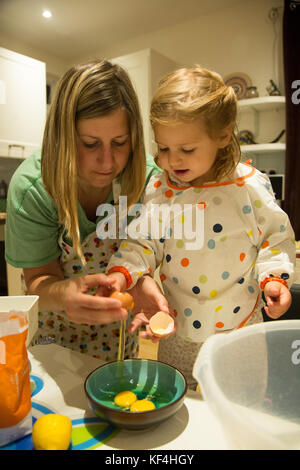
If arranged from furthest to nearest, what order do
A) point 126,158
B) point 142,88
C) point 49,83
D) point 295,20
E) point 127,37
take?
point 49,83
point 127,37
point 142,88
point 295,20
point 126,158

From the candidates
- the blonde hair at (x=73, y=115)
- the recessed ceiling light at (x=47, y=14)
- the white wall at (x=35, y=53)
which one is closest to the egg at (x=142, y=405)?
the blonde hair at (x=73, y=115)

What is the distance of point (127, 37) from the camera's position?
159 inches

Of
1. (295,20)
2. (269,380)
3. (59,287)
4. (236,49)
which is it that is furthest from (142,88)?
(269,380)

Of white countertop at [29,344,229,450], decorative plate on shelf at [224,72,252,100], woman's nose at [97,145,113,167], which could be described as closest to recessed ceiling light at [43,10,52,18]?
decorative plate on shelf at [224,72,252,100]

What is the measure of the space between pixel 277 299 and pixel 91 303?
387mm

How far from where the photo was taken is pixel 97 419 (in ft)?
2.15

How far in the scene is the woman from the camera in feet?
2.80

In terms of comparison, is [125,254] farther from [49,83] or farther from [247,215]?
[49,83]

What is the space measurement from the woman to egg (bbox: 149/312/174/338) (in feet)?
0.28

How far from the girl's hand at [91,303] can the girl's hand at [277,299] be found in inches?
11.9

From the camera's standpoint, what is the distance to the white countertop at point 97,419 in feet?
1.94

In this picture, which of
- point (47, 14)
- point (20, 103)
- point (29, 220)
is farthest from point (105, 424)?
point (47, 14)

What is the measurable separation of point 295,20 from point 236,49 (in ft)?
1.92

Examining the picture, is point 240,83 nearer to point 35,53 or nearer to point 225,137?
point 35,53
